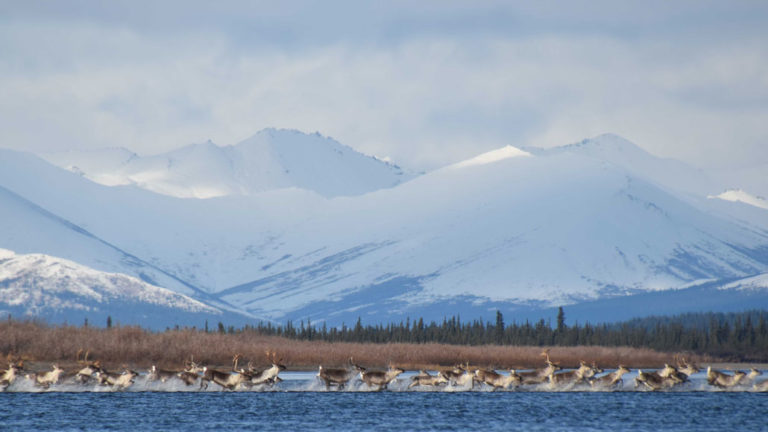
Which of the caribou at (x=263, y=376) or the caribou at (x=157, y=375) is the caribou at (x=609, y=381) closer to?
the caribou at (x=263, y=376)

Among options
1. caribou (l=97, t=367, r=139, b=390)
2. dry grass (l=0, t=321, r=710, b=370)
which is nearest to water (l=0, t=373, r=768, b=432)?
caribou (l=97, t=367, r=139, b=390)

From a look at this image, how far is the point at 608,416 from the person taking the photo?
2972 inches

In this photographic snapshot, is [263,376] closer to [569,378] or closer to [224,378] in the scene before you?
[224,378]

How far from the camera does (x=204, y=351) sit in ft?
367

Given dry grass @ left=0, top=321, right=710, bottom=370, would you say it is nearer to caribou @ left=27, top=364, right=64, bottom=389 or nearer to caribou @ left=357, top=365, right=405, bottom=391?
caribou @ left=27, top=364, right=64, bottom=389

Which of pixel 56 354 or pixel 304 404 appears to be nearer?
pixel 304 404

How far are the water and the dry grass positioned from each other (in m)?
17.2

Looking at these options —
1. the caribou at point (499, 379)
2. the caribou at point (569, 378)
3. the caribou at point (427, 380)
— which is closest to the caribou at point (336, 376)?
the caribou at point (427, 380)

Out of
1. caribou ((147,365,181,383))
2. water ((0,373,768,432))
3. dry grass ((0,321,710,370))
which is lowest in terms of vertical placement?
water ((0,373,768,432))

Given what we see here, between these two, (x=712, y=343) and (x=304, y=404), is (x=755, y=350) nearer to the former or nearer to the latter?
(x=712, y=343)

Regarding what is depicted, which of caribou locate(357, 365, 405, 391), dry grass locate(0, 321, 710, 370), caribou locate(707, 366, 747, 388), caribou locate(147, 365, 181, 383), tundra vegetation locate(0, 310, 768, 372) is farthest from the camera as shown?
tundra vegetation locate(0, 310, 768, 372)

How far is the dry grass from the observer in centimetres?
10581

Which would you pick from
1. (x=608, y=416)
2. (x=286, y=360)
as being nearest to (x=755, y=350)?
(x=286, y=360)

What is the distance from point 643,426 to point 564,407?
11.7m
